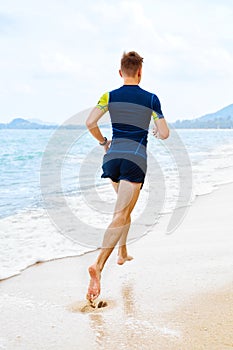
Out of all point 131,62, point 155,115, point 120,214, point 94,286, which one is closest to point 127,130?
point 155,115

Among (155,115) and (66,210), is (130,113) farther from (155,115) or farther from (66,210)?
(66,210)

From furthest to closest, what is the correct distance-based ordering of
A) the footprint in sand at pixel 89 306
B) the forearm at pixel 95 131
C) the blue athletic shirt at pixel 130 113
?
1. the forearm at pixel 95 131
2. the blue athletic shirt at pixel 130 113
3. the footprint in sand at pixel 89 306

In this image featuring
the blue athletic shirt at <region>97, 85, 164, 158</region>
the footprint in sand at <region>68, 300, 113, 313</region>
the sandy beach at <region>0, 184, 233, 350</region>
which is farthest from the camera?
the blue athletic shirt at <region>97, 85, 164, 158</region>

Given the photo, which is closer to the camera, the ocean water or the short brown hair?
the short brown hair

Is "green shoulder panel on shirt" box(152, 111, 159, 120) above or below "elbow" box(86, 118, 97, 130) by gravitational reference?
above

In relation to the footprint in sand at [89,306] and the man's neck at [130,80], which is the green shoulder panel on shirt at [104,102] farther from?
the footprint in sand at [89,306]

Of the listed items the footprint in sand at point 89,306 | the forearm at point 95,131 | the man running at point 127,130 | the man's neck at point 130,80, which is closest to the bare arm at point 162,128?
the man running at point 127,130

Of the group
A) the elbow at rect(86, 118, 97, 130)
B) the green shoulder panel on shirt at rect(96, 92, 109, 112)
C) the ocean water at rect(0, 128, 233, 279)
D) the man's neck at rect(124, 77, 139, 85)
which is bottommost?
the ocean water at rect(0, 128, 233, 279)

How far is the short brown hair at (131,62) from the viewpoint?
378 centimetres

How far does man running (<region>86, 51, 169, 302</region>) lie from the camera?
12.3 feet

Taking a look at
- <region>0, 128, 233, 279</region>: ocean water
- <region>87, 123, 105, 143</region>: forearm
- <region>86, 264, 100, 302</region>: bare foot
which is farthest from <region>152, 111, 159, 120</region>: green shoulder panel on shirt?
<region>0, 128, 233, 279</region>: ocean water

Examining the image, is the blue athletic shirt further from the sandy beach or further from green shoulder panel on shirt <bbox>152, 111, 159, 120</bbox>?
the sandy beach

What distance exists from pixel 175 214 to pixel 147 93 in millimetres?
3917

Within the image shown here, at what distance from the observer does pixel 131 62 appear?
3789mm
